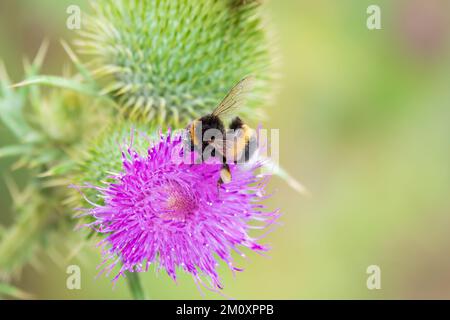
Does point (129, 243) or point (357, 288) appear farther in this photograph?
point (357, 288)

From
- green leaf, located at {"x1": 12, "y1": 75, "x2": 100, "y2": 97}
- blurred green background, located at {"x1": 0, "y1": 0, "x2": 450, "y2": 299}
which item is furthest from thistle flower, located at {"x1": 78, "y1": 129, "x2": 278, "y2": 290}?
blurred green background, located at {"x1": 0, "y1": 0, "x2": 450, "y2": 299}

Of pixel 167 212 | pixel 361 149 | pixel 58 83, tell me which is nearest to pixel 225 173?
pixel 167 212

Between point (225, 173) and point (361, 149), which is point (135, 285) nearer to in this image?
point (225, 173)

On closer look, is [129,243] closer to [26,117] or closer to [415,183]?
[26,117]

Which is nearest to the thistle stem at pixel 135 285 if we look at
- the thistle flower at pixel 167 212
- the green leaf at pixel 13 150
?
the thistle flower at pixel 167 212

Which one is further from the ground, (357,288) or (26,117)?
(26,117)
